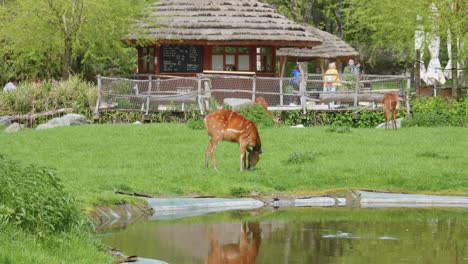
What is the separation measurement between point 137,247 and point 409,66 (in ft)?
179

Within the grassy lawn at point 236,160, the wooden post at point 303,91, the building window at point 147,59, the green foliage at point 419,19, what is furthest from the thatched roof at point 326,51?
the grassy lawn at point 236,160

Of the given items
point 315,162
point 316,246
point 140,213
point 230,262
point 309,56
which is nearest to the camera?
point 230,262

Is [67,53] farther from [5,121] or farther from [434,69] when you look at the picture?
[434,69]


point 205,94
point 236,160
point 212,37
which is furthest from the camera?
point 212,37

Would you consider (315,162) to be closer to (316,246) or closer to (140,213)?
(140,213)

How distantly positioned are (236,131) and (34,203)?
1014 cm

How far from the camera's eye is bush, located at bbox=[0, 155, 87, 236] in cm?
1430

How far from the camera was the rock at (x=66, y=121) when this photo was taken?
35225 mm

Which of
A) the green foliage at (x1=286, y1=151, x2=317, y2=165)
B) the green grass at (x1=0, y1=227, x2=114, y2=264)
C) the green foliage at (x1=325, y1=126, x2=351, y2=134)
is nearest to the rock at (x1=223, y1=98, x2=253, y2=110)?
the green foliage at (x1=325, y1=126, x2=351, y2=134)

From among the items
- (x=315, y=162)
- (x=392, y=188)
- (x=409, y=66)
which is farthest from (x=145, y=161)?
(x=409, y=66)

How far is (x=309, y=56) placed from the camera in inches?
2201

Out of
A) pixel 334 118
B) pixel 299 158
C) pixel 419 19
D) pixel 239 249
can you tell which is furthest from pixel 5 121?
pixel 239 249

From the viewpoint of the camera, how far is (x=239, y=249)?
56.9 feet

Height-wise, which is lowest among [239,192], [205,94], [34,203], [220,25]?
[239,192]
